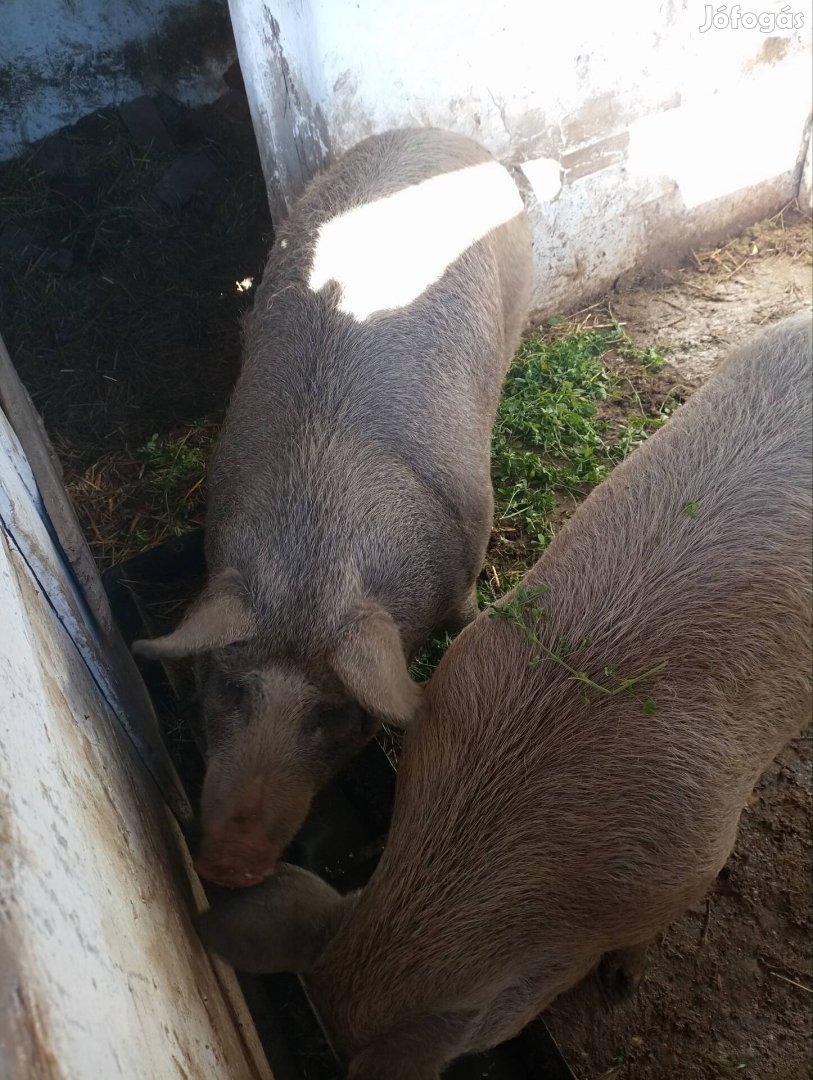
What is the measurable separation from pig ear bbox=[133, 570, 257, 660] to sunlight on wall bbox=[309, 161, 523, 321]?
1.31m

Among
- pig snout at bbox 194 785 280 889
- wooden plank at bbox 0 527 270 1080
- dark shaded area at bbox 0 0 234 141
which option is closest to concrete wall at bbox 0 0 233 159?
dark shaded area at bbox 0 0 234 141

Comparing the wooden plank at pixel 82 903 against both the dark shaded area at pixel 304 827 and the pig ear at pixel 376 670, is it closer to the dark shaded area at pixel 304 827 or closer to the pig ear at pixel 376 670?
the dark shaded area at pixel 304 827

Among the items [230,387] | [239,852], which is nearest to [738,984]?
[239,852]

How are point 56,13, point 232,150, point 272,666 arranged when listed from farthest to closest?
point 232,150
point 56,13
point 272,666

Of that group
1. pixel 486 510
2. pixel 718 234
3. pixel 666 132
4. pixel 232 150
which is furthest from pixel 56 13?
pixel 718 234

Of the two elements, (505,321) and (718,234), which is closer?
(505,321)

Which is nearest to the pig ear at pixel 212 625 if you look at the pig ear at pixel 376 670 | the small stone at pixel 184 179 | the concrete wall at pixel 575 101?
the pig ear at pixel 376 670

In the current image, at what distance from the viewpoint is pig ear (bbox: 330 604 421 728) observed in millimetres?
2514

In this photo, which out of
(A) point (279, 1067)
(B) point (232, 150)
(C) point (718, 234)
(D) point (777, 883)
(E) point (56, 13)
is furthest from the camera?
(C) point (718, 234)

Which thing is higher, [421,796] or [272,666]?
[272,666]

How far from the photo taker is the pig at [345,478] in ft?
8.73

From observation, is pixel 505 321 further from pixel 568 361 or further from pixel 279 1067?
pixel 279 1067

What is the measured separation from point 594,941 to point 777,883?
4.26 ft

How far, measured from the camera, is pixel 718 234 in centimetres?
596
